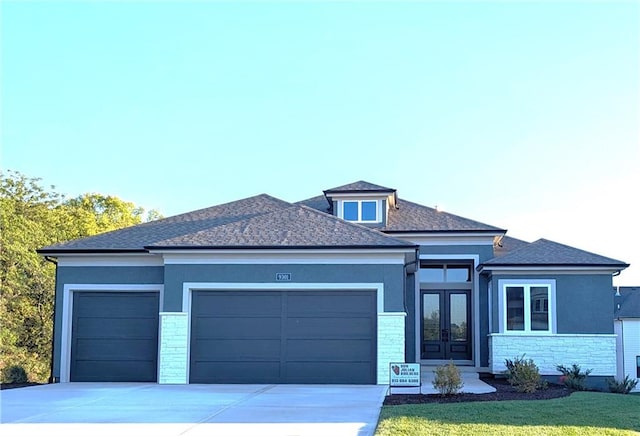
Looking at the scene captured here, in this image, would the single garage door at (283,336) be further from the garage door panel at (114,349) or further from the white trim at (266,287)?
the garage door panel at (114,349)

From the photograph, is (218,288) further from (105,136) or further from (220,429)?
(105,136)

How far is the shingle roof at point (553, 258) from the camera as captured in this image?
20.1 metres

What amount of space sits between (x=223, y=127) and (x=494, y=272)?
1114cm

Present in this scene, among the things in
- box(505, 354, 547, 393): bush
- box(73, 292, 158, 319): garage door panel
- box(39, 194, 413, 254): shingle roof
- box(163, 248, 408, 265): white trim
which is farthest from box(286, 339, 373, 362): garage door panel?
box(73, 292, 158, 319): garage door panel

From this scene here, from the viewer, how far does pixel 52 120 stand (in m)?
27.8

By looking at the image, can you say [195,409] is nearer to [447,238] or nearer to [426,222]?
[447,238]

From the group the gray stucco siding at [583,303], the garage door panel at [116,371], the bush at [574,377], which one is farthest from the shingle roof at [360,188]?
the garage door panel at [116,371]

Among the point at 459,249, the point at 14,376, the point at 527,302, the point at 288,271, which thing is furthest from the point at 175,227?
the point at 527,302

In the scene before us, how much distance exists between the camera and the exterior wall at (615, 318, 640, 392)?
3128 centimetres

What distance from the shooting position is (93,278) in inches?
759

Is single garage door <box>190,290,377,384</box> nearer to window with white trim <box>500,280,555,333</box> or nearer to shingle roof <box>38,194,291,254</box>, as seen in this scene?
shingle roof <box>38,194,291,254</box>

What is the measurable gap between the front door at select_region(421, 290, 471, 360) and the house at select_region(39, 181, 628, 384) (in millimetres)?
975

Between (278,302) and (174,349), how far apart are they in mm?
2709

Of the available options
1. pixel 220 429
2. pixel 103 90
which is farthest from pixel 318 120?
pixel 220 429
